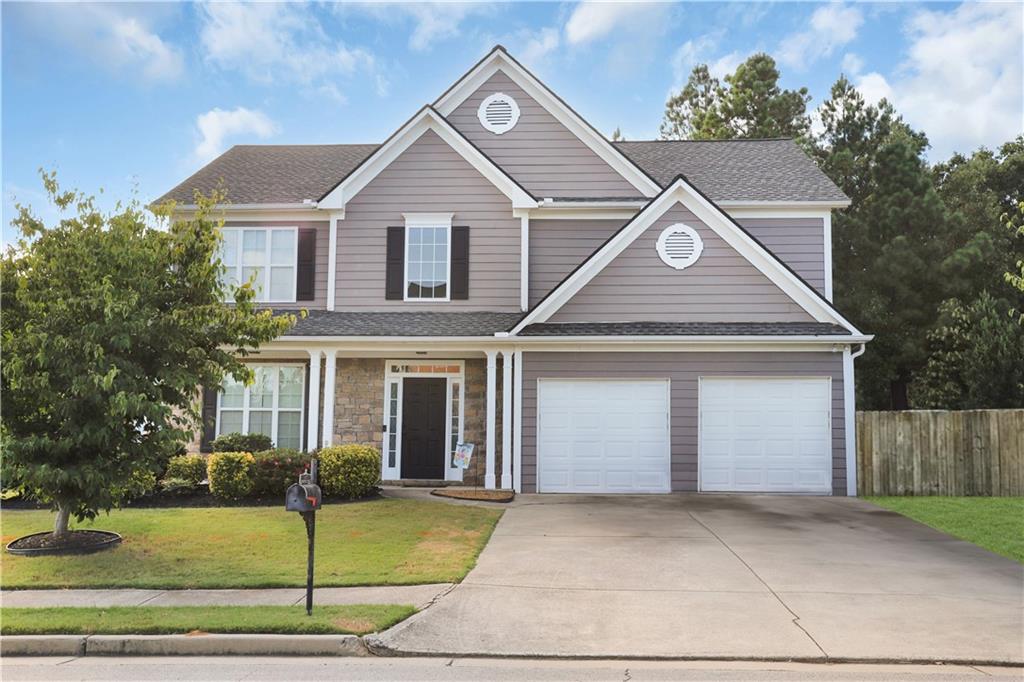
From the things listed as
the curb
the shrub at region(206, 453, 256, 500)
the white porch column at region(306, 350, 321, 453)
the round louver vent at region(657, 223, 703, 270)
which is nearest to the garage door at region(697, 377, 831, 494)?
the round louver vent at region(657, 223, 703, 270)

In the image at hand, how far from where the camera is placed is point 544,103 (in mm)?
17469

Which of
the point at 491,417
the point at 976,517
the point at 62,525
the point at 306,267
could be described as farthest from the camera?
the point at 306,267

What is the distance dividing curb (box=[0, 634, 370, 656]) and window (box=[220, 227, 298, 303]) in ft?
36.7

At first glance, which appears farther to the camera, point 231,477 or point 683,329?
point 683,329

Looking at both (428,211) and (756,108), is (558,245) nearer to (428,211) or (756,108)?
(428,211)

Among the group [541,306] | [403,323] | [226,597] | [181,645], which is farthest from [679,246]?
[181,645]

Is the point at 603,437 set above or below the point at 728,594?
above

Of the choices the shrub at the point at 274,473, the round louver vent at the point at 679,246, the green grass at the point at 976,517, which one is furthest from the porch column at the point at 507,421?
the green grass at the point at 976,517

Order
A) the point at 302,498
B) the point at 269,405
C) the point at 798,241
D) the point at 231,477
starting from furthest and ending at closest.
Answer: the point at 798,241 → the point at 269,405 → the point at 231,477 → the point at 302,498

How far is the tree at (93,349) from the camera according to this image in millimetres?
8664

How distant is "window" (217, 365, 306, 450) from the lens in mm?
15977

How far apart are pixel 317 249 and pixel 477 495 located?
6923 mm

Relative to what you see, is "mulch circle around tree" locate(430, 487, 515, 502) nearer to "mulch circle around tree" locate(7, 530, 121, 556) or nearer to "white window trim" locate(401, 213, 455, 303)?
"white window trim" locate(401, 213, 455, 303)

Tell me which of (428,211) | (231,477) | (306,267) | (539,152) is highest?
(539,152)
